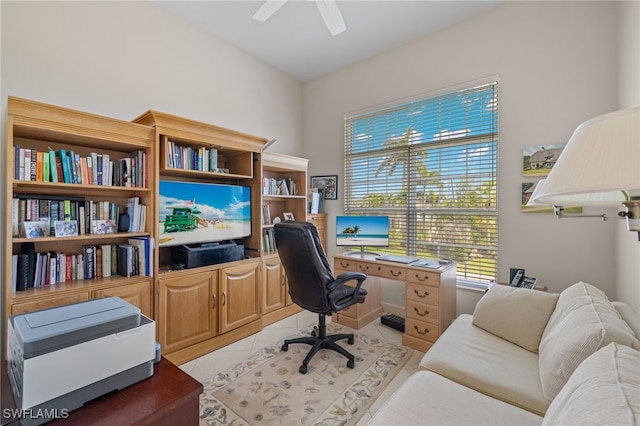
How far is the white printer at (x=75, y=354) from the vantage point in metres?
0.90

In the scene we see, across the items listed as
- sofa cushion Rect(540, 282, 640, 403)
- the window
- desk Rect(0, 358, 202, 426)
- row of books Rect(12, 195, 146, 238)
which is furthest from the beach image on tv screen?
desk Rect(0, 358, 202, 426)

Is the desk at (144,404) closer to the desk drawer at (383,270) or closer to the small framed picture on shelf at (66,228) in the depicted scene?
the small framed picture on shelf at (66,228)

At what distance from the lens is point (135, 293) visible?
204 centimetres

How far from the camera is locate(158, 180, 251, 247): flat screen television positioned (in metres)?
2.32

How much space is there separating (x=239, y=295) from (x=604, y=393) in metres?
2.51

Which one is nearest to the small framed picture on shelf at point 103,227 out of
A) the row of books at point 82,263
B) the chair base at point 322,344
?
the row of books at point 82,263

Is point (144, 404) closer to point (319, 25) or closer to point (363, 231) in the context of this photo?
point (363, 231)

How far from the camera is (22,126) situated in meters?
1.66

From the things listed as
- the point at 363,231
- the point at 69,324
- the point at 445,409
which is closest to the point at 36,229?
the point at 69,324

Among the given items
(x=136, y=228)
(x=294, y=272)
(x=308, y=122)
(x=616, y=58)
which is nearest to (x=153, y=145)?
(x=136, y=228)

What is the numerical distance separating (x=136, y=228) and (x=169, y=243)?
0.26 meters

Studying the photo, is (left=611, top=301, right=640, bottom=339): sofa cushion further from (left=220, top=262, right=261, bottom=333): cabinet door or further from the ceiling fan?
(left=220, top=262, right=261, bottom=333): cabinet door

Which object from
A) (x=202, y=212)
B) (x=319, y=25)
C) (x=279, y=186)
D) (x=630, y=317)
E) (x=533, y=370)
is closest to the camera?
(x=630, y=317)

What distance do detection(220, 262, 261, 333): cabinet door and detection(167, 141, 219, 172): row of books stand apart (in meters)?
0.97
